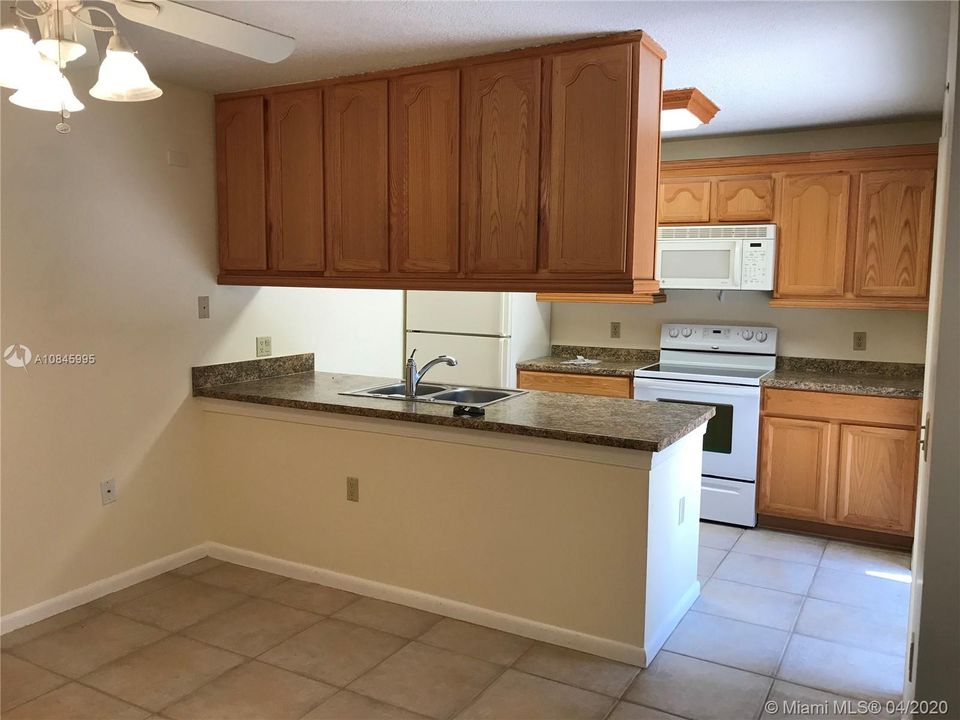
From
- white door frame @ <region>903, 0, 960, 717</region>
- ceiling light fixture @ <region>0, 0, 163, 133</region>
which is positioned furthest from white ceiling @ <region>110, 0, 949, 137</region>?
ceiling light fixture @ <region>0, 0, 163, 133</region>

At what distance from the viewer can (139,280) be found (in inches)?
136

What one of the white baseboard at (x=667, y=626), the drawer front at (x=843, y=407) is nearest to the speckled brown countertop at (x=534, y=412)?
the white baseboard at (x=667, y=626)

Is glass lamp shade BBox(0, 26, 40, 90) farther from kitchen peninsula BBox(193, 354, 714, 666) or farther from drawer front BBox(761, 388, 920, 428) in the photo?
drawer front BBox(761, 388, 920, 428)

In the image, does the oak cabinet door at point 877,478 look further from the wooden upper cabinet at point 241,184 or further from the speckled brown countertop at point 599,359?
the wooden upper cabinet at point 241,184

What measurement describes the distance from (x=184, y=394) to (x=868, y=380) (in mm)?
3739

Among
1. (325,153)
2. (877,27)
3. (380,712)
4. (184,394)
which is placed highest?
(877,27)

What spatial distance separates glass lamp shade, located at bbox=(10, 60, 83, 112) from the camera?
173 centimetres

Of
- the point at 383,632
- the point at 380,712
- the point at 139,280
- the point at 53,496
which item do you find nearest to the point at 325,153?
the point at 139,280

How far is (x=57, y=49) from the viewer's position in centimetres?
177

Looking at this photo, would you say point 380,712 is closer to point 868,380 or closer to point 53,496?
point 53,496

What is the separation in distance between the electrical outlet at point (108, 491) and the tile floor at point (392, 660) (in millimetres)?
417

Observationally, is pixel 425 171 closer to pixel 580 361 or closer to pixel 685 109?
pixel 685 109

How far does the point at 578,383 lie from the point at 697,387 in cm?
76

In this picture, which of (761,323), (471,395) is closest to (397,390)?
(471,395)
